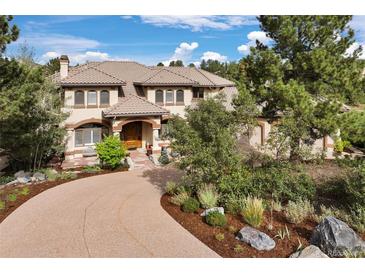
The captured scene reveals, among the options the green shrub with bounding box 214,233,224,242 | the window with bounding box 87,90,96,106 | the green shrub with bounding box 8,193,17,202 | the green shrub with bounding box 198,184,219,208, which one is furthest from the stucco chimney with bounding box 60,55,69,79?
the green shrub with bounding box 214,233,224,242

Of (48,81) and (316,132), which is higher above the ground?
(48,81)

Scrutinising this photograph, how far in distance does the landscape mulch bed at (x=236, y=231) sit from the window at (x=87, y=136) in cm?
1319

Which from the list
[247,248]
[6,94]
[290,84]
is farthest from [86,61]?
[247,248]

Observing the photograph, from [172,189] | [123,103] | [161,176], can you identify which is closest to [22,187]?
[161,176]

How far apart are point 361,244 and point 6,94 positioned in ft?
45.1

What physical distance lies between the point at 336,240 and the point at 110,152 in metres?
14.0

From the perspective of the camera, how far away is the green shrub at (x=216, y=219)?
1070 cm

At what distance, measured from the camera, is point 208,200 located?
12.4 meters

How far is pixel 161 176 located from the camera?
18641 mm

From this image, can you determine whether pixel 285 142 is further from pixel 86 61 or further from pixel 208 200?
pixel 86 61

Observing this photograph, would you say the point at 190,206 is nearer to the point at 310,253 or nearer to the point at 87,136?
the point at 310,253

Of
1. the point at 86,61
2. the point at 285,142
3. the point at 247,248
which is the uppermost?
the point at 86,61

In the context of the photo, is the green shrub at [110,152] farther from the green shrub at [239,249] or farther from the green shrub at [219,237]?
the green shrub at [239,249]

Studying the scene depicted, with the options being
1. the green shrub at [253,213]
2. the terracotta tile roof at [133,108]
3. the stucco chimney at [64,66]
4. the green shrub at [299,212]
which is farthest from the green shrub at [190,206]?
the stucco chimney at [64,66]
